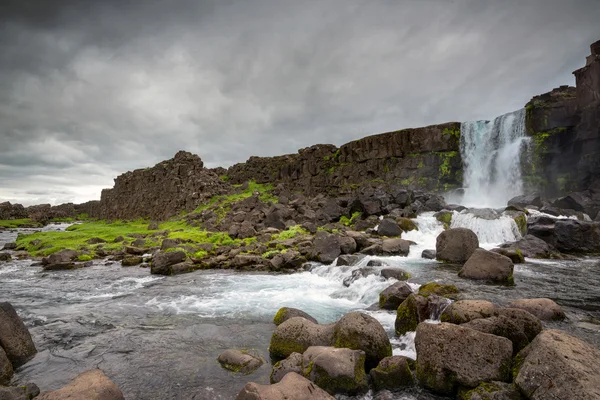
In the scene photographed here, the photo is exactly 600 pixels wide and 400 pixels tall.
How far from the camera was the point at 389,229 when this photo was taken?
90.6ft

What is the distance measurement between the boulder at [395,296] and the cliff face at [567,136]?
36109mm

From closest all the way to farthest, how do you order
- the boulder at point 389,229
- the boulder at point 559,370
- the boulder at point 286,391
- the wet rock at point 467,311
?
the boulder at point 559,370 → the boulder at point 286,391 → the wet rock at point 467,311 → the boulder at point 389,229

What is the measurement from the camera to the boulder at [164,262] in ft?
65.3

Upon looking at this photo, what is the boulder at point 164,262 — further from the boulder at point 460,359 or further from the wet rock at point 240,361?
the boulder at point 460,359

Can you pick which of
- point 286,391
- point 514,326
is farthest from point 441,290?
point 286,391

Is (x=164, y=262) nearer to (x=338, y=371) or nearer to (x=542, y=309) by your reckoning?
(x=338, y=371)

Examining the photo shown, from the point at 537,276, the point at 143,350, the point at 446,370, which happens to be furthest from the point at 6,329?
the point at 537,276

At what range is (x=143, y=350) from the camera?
344 inches

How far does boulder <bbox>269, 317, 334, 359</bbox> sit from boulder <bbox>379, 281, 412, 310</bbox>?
11.7ft

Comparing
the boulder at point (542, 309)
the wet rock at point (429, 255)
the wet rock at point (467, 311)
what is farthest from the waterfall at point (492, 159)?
the wet rock at point (467, 311)

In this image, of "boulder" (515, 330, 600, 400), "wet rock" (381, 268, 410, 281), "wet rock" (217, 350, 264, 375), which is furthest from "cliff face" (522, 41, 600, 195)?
"wet rock" (217, 350, 264, 375)

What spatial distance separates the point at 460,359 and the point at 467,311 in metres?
2.19

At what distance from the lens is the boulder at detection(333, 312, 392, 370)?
7176 mm

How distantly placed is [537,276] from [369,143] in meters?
46.9
